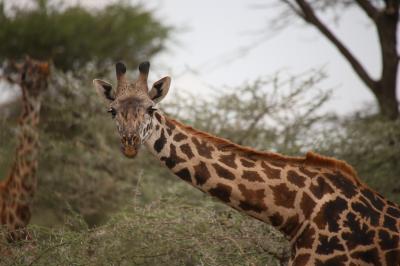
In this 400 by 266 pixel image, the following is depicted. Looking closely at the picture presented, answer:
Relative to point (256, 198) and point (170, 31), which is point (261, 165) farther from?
point (170, 31)

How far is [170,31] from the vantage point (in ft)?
89.1

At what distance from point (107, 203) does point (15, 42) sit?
12528 millimetres

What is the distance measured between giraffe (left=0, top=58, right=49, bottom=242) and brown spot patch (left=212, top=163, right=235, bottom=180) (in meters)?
3.27

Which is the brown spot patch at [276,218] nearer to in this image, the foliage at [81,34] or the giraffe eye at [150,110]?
the giraffe eye at [150,110]

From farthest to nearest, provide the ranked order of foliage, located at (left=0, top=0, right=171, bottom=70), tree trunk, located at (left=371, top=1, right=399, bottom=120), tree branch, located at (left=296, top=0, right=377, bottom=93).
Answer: foliage, located at (left=0, top=0, right=171, bottom=70)
tree branch, located at (left=296, top=0, right=377, bottom=93)
tree trunk, located at (left=371, top=1, right=399, bottom=120)

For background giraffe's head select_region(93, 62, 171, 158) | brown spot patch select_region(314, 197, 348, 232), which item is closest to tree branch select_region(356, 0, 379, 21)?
background giraffe's head select_region(93, 62, 171, 158)

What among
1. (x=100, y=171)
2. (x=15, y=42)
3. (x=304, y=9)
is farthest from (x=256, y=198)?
(x=15, y=42)

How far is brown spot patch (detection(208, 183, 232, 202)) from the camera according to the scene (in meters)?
7.12

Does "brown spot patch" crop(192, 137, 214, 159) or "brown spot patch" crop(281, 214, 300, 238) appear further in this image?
"brown spot patch" crop(192, 137, 214, 159)

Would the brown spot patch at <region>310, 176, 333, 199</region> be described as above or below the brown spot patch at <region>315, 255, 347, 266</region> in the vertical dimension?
above

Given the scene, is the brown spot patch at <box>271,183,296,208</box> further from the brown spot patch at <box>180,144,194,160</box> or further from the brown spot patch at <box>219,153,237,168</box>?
the brown spot patch at <box>180,144,194,160</box>

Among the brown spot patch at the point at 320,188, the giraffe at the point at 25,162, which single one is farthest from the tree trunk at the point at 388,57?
the brown spot patch at the point at 320,188

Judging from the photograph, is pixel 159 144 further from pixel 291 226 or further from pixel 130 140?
pixel 291 226

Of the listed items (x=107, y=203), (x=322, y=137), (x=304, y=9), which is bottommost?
(x=107, y=203)
